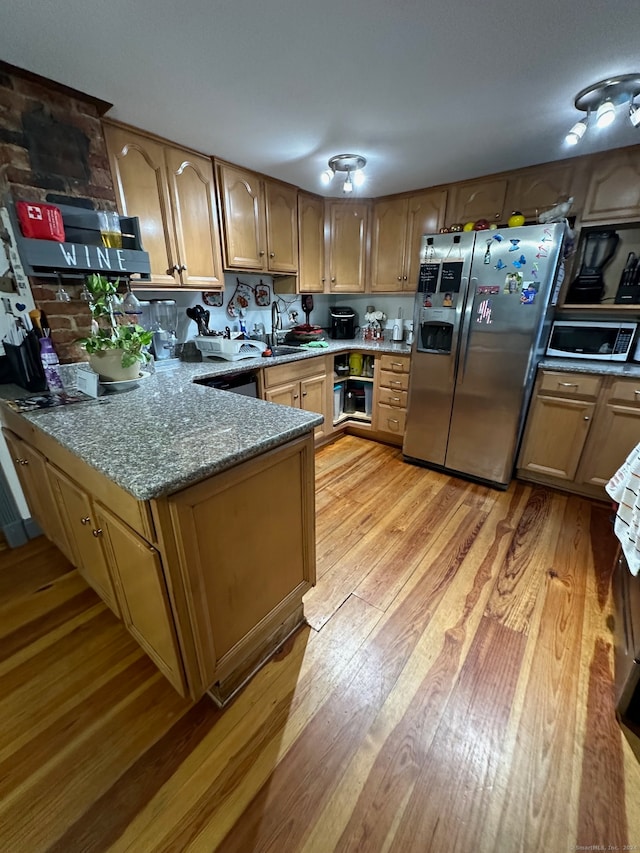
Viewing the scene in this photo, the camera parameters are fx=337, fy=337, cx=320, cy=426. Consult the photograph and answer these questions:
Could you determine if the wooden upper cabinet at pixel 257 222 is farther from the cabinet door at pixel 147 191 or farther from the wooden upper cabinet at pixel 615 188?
the wooden upper cabinet at pixel 615 188

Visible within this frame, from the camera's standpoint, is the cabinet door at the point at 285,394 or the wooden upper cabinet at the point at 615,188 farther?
the cabinet door at the point at 285,394

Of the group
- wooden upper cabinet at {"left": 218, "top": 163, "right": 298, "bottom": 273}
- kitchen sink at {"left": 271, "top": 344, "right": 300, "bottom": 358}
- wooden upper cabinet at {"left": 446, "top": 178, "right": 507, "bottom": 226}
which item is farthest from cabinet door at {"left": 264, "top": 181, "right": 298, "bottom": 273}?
wooden upper cabinet at {"left": 446, "top": 178, "right": 507, "bottom": 226}

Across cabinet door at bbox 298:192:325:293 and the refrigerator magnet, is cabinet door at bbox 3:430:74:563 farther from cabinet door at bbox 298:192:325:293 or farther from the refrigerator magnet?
the refrigerator magnet

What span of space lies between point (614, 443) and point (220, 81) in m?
2.90

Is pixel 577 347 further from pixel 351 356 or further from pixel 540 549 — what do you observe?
pixel 351 356

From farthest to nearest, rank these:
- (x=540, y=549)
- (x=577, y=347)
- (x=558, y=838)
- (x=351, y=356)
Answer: (x=351, y=356) < (x=577, y=347) < (x=540, y=549) < (x=558, y=838)

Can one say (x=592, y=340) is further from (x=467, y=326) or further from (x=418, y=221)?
(x=418, y=221)

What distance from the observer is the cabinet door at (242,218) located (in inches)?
90.7

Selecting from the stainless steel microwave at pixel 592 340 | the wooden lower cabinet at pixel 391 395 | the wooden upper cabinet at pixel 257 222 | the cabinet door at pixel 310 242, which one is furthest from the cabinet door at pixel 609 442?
the wooden upper cabinet at pixel 257 222

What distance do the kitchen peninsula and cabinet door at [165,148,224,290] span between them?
1166 millimetres

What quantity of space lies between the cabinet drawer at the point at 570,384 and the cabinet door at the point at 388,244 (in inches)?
58.2

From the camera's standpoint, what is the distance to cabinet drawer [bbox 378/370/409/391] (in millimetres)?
2930

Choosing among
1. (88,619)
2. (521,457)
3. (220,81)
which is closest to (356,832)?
(88,619)

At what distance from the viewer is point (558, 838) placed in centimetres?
89
